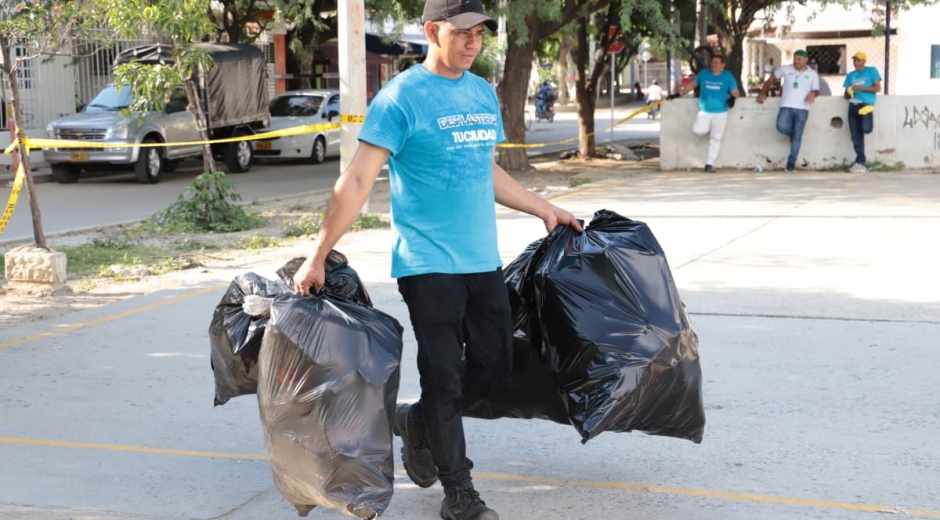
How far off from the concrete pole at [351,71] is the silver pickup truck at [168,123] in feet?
15.5

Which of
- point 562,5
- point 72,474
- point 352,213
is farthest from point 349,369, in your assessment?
point 562,5

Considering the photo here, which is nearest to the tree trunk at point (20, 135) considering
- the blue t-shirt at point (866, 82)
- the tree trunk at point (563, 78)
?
the blue t-shirt at point (866, 82)

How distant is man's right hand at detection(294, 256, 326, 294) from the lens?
3.91m

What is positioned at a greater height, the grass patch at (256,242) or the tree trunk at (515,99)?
the tree trunk at (515,99)

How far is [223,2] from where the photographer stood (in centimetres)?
2303

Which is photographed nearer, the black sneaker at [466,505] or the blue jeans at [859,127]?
the black sneaker at [466,505]

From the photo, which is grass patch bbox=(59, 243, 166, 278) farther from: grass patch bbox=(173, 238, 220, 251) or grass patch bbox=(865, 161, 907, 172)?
grass patch bbox=(865, 161, 907, 172)

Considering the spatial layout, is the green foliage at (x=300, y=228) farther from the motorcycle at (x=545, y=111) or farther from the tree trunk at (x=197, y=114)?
the motorcycle at (x=545, y=111)

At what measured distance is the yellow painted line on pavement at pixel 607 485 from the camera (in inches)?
168

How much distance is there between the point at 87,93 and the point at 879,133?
16.1 metres

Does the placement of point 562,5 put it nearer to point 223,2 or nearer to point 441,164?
point 223,2

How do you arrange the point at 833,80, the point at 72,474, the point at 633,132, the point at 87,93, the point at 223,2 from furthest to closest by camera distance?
1. the point at 833,80
2. the point at 633,132
3. the point at 87,93
4. the point at 223,2
5. the point at 72,474

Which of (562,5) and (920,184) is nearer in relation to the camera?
(920,184)

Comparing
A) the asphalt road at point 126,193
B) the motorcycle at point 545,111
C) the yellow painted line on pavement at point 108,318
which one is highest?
the motorcycle at point 545,111
